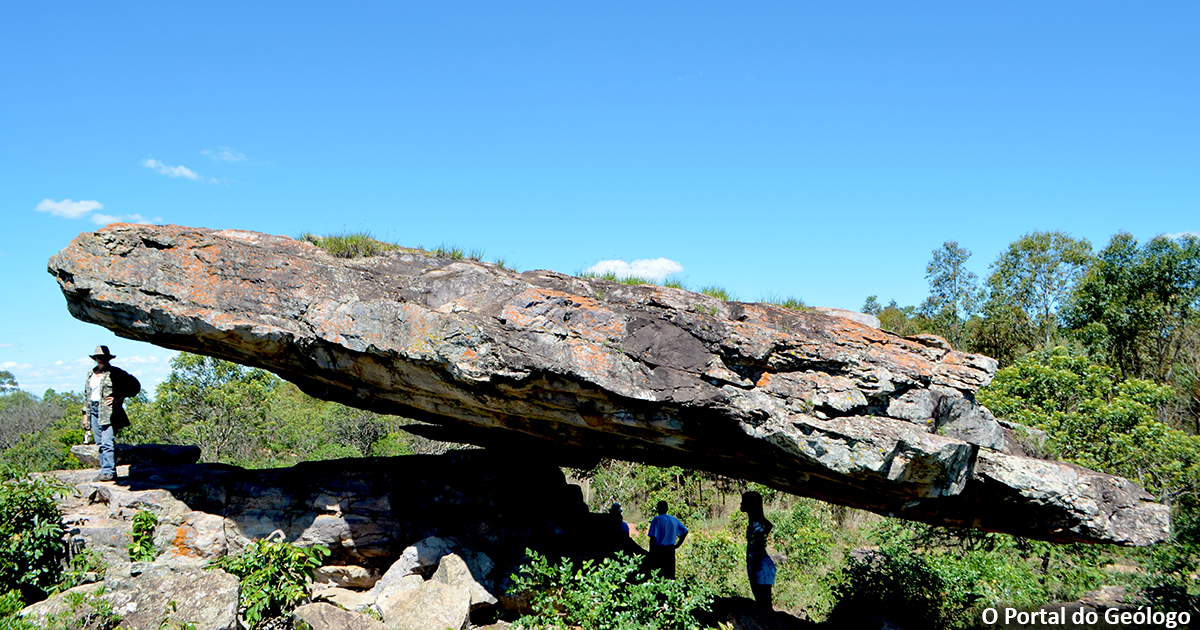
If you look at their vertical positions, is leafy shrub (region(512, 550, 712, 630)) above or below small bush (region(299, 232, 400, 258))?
below

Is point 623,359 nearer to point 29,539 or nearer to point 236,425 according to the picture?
point 29,539

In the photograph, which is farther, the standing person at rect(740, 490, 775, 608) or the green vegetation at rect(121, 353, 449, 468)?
the green vegetation at rect(121, 353, 449, 468)

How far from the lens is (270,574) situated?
8.73 m

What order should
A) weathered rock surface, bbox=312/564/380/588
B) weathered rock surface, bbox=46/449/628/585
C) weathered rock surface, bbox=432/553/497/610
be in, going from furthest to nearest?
1. weathered rock surface, bbox=312/564/380/588
2. weathered rock surface, bbox=46/449/628/585
3. weathered rock surface, bbox=432/553/497/610

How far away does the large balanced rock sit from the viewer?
795cm

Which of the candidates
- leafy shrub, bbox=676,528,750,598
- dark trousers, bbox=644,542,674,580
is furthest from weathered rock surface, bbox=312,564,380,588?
leafy shrub, bbox=676,528,750,598

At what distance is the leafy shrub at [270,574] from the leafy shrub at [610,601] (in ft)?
10.1

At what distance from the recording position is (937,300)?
3869cm

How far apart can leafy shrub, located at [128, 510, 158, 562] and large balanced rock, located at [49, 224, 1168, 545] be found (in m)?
2.63

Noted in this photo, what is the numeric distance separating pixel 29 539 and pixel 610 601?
25.9ft

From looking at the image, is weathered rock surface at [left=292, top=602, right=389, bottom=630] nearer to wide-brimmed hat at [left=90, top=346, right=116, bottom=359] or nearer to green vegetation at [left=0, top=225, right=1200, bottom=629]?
green vegetation at [left=0, top=225, right=1200, bottom=629]

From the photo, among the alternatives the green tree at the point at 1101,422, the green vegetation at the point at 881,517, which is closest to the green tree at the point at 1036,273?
the green vegetation at the point at 881,517

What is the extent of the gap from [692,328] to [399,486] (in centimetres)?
592

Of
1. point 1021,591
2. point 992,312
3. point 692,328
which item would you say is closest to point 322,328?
point 692,328
